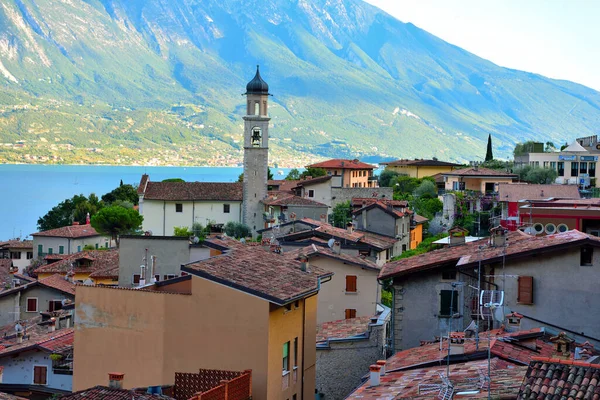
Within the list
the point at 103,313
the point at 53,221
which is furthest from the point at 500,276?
the point at 53,221

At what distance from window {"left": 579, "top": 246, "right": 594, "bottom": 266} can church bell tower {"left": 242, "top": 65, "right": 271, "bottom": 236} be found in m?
67.2

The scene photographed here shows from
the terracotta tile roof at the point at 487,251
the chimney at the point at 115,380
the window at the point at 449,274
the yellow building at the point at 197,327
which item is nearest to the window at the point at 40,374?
the yellow building at the point at 197,327

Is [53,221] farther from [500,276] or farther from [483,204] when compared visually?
[500,276]

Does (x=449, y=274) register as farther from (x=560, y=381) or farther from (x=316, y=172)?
(x=316, y=172)

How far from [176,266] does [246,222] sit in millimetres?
56114

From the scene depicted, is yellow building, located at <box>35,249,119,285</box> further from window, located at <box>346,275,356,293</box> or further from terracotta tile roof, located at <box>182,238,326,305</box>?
terracotta tile roof, located at <box>182,238,326,305</box>

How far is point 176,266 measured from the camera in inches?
1256

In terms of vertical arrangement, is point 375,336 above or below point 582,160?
below

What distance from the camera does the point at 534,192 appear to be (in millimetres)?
47750

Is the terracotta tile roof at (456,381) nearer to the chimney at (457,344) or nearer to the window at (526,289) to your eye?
the chimney at (457,344)

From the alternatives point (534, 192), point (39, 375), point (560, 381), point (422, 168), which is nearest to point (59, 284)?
point (39, 375)

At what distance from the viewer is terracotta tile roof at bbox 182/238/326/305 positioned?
17.7m

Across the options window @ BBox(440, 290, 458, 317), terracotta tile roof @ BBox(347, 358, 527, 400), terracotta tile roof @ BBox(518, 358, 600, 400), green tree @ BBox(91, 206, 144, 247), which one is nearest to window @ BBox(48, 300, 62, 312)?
window @ BBox(440, 290, 458, 317)

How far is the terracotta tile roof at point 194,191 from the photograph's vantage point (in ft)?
298
